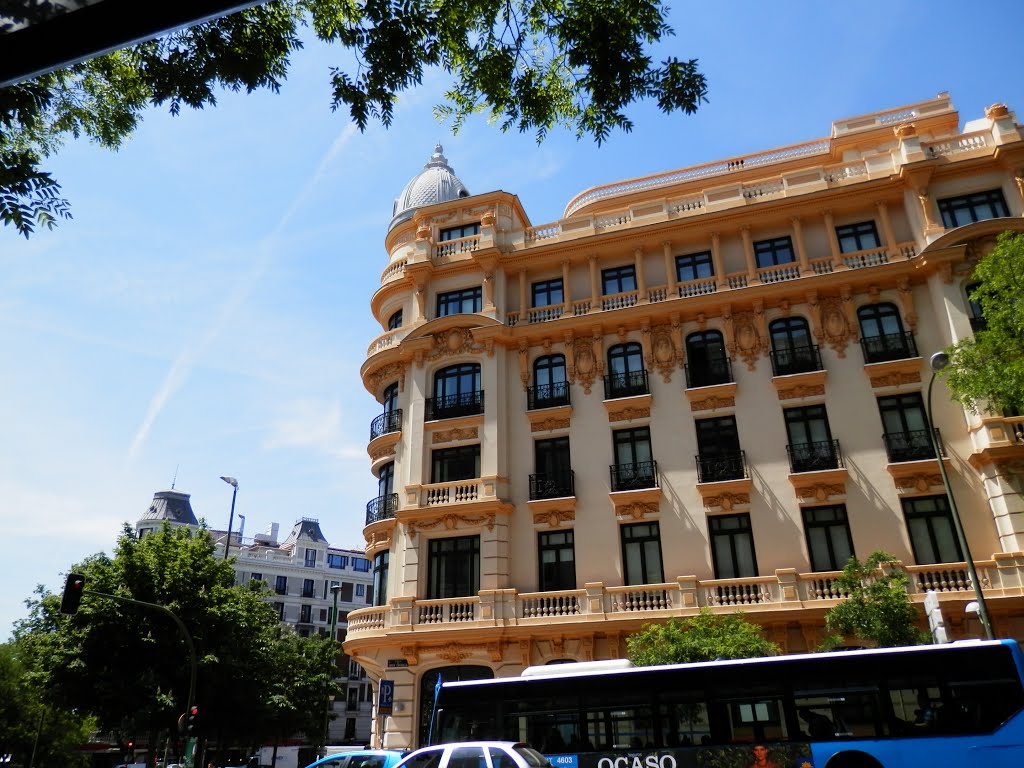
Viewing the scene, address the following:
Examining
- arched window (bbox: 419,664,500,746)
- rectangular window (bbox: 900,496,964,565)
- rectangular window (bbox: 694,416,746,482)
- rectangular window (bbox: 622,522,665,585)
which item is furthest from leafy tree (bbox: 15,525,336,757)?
rectangular window (bbox: 900,496,964,565)

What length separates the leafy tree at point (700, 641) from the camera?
19156 mm

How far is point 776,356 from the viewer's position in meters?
25.8

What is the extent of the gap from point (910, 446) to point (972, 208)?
8828 mm

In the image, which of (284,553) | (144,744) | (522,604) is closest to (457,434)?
(522,604)

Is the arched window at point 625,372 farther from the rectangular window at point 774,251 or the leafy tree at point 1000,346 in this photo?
the leafy tree at point 1000,346

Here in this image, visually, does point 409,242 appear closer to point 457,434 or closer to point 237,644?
point 457,434

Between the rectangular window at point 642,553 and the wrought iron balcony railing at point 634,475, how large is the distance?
1314mm

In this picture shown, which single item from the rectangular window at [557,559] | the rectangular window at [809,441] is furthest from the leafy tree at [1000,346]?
the rectangular window at [557,559]

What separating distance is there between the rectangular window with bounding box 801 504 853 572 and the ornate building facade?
0.23 feet

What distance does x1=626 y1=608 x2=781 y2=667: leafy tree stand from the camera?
62.8 feet

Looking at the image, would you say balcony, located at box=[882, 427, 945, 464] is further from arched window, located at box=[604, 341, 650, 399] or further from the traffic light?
the traffic light

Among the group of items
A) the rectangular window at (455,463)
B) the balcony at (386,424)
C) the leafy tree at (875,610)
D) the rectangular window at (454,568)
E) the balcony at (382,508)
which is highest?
the balcony at (386,424)

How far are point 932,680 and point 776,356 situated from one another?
14619 mm

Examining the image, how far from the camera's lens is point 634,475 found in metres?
25.8
